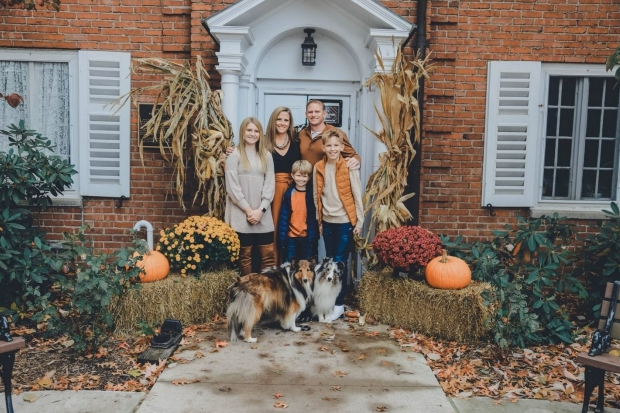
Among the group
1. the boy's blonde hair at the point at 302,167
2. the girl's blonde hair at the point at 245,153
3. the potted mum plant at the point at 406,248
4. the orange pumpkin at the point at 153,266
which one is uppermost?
the girl's blonde hair at the point at 245,153

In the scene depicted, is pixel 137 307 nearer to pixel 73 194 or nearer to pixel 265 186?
pixel 265 186

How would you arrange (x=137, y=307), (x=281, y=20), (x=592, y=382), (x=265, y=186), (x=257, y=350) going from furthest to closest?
(x=281, y=20) < (x=265, y=186) < (x=137, y=307) < (x=257, y=350) < (x=592, y=382)

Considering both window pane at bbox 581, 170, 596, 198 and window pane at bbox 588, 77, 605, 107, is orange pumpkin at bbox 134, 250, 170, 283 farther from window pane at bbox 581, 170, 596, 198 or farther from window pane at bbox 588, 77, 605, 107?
window pane at bbox 588, 77, 605, 107

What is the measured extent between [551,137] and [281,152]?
3.45 m

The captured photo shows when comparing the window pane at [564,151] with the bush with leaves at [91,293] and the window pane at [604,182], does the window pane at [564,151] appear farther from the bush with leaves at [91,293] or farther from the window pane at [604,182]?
the bush with leaves at [91,293]

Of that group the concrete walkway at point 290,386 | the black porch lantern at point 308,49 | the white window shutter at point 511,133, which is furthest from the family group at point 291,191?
the white window shutter at point 511,133

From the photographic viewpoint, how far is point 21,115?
679 centimetres

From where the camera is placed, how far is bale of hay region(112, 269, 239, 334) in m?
5.17

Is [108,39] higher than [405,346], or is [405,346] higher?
[108,39]

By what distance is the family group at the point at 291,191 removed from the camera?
18.3 ft

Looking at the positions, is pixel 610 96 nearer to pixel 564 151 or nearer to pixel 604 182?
pixel 564 151

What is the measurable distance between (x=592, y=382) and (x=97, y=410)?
129 inches

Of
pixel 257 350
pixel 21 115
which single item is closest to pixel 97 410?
pixel 257 350

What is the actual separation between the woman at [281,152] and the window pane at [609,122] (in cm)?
390
